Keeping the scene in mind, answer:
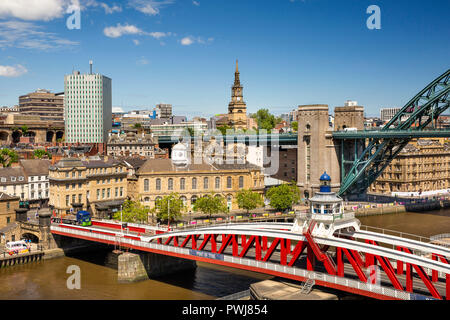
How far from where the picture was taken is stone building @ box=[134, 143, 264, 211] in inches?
2515

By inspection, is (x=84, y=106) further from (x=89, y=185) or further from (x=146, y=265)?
(x=146, y=265)

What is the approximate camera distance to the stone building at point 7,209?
5188 centimetres

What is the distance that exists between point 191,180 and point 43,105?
115 m

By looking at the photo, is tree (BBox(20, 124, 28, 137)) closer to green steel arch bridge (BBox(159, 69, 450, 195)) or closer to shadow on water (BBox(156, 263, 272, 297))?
green steel arch bridge (BBox(159, 69, 450, 195))

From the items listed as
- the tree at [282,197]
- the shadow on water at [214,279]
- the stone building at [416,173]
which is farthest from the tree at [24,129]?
the shadow on water at [214,279]

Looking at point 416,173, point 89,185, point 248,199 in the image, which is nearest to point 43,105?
point 89,185

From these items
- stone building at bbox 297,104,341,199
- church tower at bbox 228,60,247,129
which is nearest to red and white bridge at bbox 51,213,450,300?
stone building at bbox 297,104,341,199

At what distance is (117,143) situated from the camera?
4377 inches

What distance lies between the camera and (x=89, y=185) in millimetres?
62438

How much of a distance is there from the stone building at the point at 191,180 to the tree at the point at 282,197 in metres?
3.05

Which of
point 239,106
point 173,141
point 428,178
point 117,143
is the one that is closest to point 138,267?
point 428,178

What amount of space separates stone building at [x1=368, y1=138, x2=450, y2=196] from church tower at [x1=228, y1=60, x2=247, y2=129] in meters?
A: 62.2

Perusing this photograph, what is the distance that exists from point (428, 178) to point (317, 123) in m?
23.5

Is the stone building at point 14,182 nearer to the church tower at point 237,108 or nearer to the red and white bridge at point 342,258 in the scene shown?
the red and white bridge at point 342,258
